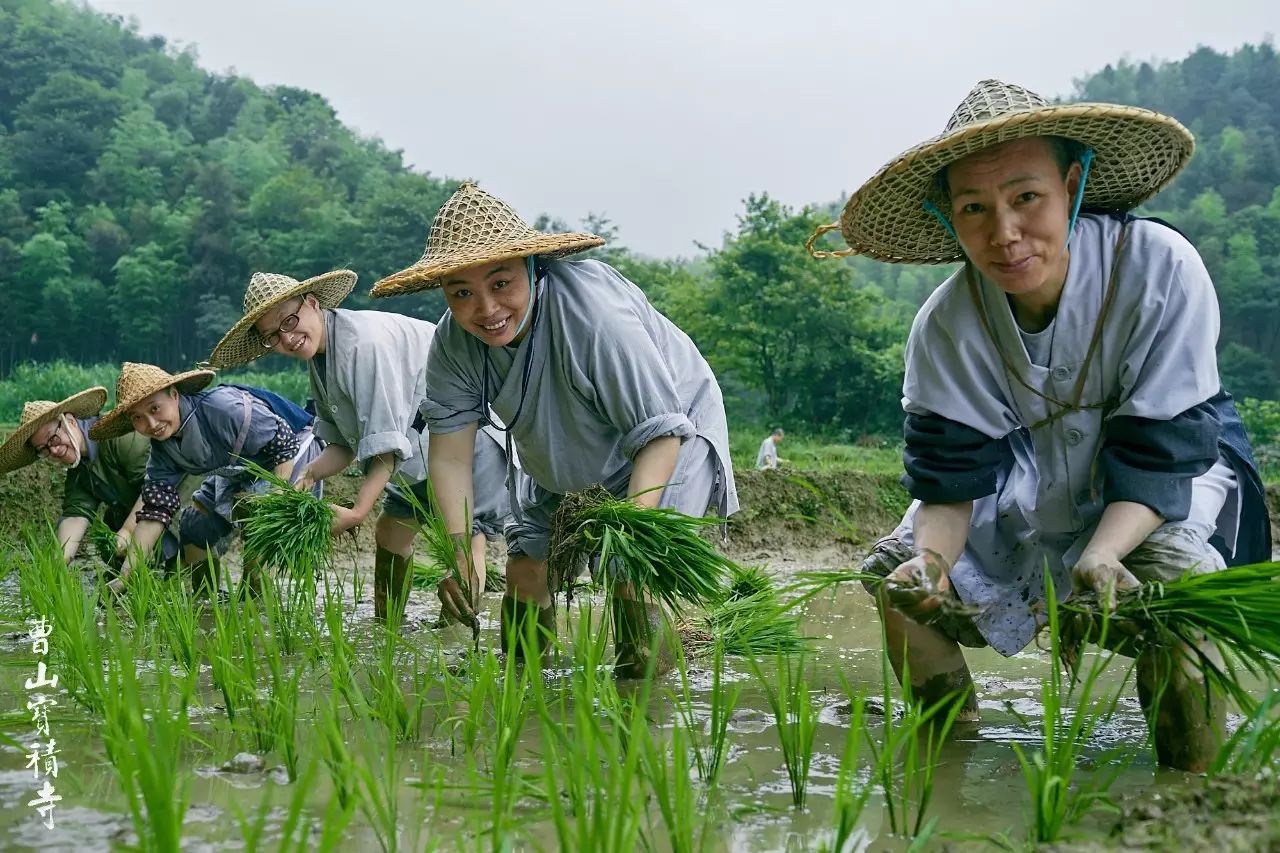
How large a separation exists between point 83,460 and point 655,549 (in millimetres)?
3971

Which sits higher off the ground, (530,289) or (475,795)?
(530,289)

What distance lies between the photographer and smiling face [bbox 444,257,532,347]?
9.20 ft

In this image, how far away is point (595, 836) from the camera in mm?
1297

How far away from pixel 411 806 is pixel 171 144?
37.5m

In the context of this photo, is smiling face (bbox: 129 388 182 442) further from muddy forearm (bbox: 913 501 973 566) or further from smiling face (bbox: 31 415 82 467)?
muddy forearm (bbox: 913 501 973 566)

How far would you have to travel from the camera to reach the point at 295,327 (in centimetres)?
418

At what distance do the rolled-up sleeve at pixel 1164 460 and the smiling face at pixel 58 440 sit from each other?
462 cm

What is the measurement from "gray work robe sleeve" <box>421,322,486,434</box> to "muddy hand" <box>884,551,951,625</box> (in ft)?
4.46

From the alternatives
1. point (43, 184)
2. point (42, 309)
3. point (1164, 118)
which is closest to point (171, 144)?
point (43, 184)

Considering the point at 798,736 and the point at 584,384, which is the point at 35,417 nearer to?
the point at 584,384

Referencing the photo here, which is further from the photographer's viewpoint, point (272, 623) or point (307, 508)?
point (307, 508)

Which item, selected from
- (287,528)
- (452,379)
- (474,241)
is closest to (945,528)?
(474,241)

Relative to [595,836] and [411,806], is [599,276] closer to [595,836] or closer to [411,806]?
[411,806]

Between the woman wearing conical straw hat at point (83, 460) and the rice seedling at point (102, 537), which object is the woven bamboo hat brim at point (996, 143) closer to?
the woman wearing conical straw hat at point (83, 460)
